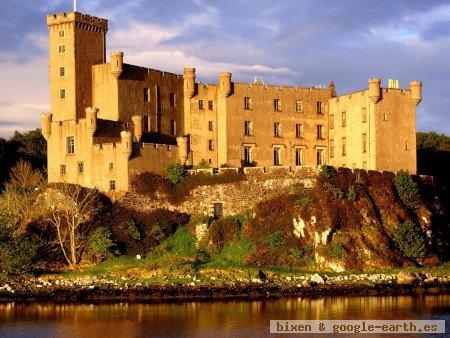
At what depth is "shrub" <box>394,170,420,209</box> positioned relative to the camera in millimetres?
78438

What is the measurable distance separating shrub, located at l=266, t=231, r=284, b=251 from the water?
28.6 feet

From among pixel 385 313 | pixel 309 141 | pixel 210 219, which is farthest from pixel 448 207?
pixel 385 313

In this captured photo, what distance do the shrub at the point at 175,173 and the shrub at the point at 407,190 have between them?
16077 mm

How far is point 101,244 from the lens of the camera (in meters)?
73.4

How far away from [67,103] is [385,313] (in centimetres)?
3416

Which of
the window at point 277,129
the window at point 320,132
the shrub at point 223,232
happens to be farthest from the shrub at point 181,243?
the window at point 320,132

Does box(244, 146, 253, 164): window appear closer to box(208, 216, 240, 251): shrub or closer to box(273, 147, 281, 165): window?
box(273, 147, 281, 165): window

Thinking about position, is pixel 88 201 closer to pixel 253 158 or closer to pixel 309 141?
pixel 253 158

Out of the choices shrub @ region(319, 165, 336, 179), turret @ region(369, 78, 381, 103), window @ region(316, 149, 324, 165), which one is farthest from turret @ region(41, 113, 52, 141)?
turret @ region(369, 78, 381, 103)

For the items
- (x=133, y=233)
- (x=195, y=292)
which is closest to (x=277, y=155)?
(x=133, y=233)

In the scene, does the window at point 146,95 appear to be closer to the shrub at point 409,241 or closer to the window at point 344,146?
the window at point 344,146

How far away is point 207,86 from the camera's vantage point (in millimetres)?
87375

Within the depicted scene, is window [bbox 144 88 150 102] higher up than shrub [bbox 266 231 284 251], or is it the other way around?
window [bbox 144 88 150 102]

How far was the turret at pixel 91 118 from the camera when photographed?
77.6 meters
